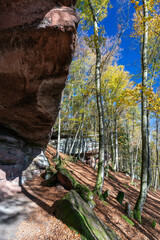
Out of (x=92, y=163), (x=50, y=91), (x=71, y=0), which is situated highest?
(x=71, y=0)

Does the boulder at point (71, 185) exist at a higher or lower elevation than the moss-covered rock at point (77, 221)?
lower

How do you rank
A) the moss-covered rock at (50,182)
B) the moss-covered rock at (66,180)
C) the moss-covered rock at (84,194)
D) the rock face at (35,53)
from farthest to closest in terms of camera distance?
the moss-covered rock at (50,182)
the moss-covered rock at (66,180)
the moss-covered rock at (84,194)
the rock face at (35,53)

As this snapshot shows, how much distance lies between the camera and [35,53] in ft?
7.82

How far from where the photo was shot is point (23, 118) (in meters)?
4.51

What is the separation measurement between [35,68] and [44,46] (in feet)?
1.70

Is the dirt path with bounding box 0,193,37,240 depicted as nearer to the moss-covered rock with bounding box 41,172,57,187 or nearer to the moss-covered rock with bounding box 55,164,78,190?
the moss-covered rock with bounding box 41,172,57,187

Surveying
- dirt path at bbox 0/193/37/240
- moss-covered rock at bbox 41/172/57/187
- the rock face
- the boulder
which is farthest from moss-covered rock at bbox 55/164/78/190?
the rock face

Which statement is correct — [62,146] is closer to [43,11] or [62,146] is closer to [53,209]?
[53,209]

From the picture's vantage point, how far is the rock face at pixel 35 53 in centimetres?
212

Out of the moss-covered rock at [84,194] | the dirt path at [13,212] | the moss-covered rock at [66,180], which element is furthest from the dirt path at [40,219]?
the moss-covered rock at [84,194]

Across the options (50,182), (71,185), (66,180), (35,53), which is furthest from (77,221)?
(35,53)

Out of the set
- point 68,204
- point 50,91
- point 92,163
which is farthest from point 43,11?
point 92,163

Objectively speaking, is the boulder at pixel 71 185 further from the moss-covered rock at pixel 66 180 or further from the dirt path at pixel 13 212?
the dirt path at pixel 13 212

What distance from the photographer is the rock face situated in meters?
2.12
